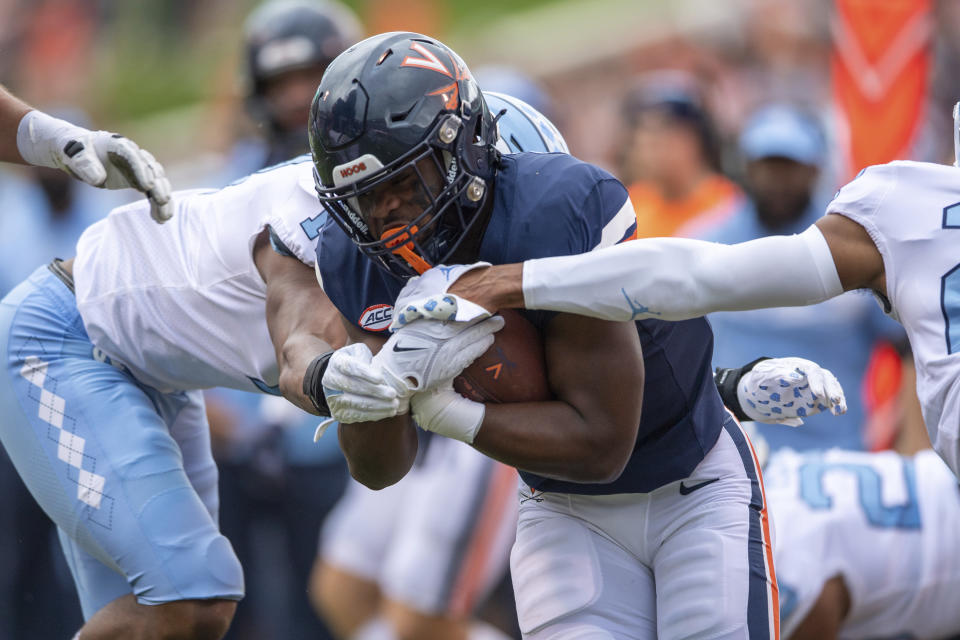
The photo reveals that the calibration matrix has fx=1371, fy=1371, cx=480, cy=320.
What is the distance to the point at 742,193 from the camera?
21.2ft

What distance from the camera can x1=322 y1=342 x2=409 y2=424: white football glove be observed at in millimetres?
2744

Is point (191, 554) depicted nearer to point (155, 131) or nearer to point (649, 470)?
point (649, 470)

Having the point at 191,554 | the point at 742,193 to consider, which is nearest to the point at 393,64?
the point at 191,554

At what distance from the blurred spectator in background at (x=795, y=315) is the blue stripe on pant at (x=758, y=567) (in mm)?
2356

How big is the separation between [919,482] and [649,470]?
166 centimetres

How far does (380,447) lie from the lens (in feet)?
9.84

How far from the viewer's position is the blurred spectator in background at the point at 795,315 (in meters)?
5.67

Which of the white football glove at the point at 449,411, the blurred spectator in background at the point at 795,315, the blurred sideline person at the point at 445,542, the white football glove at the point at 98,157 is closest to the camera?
the white football glove at the point at 449,411

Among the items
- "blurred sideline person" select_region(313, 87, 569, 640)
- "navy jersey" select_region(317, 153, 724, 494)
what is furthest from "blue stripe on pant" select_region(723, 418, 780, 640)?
"blurred sideline person" select_region(313, 87, 569, 640)

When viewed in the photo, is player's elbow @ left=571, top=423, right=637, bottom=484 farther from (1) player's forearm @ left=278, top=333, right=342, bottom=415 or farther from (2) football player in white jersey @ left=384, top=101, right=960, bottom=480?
(1) player's forearm @ left=278, top=333, right=342, bottom=415

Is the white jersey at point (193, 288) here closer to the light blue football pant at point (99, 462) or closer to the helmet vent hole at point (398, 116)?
the light blue football pant at point (99, 462)

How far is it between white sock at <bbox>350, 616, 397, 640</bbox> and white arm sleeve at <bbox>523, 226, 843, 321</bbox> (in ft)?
10.0

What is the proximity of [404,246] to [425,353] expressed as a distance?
0.86 ft

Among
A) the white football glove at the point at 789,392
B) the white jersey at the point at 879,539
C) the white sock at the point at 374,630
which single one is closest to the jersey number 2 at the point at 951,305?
the white football glove at the point at 789,392
